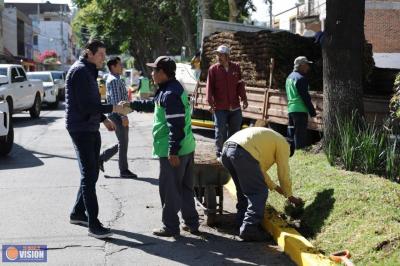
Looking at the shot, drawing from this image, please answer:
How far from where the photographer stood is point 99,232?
5.95m

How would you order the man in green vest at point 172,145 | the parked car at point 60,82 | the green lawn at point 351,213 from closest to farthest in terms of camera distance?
the green lawn at point 351,213
the man in green vest at point 172,145
the parked car at point 60,82

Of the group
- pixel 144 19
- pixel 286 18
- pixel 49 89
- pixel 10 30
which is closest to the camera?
pixel 49 89

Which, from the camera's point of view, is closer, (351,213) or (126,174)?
(351,213)

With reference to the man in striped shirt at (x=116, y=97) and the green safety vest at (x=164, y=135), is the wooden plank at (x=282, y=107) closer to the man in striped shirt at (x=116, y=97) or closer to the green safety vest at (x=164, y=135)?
the man in striped shirt at (x=116, y=97)

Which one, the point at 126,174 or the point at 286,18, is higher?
the point at 286,18

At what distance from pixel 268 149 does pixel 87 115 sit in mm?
1817

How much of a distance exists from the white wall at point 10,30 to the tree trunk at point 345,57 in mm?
54093

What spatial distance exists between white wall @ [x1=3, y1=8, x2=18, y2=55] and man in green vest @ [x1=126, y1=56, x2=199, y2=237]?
55.5 meters

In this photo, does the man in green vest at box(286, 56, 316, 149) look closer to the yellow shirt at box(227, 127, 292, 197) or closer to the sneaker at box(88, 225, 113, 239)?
the yellow shirt at box(227, 127, 292, 197)

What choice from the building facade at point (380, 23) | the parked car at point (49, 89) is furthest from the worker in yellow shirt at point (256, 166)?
the building facade at point (380, 23)

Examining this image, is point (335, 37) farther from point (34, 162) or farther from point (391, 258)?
point (34, 162)

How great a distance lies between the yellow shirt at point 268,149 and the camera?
5.79m

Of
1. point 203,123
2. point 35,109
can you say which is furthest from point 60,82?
point 203,123

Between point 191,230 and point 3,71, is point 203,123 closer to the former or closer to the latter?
point 3,71
